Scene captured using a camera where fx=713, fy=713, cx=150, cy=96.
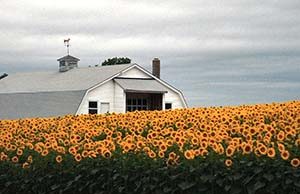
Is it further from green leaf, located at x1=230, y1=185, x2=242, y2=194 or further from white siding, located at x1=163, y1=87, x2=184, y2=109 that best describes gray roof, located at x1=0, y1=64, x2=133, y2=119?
green leaf, located at x1=230, y1=185, x2=242, y2=194

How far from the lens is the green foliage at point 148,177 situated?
635cm

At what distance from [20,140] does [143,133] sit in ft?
5.60

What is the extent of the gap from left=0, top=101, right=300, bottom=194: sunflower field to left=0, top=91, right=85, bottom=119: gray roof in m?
26.0

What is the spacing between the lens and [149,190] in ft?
23.2

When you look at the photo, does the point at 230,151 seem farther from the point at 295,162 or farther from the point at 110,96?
the point at 110,96

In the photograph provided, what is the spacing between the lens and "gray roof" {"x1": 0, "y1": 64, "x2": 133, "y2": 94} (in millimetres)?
38344

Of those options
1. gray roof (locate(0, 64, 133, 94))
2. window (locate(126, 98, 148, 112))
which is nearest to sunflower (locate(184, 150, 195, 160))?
gray roof (locate(0, 64, 133, 94))

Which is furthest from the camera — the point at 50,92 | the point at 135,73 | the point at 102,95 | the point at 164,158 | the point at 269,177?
the point at 135,73

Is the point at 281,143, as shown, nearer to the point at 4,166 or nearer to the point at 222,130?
the point at 222,130

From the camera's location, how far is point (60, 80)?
40.8 metres

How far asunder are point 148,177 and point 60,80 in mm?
34141

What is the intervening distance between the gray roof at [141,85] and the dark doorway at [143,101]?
63cm

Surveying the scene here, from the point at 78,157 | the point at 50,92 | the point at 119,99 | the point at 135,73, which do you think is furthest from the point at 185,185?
the point at 135,73

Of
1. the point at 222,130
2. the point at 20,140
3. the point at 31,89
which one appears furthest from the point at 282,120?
the point at 31,89
